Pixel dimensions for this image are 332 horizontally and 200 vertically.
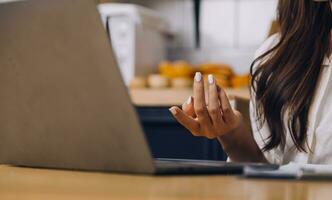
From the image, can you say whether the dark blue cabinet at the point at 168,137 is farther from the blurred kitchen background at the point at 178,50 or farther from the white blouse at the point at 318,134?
the white blouse at the point at 318,134

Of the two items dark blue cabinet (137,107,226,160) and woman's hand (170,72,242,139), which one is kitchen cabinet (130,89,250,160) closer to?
dark blue cabinet (137,107,226,160)

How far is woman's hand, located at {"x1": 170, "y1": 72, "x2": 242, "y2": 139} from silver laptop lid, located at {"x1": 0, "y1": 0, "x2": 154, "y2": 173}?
0.24 metres

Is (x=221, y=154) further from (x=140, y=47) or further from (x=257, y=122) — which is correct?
(x=257, y=122)

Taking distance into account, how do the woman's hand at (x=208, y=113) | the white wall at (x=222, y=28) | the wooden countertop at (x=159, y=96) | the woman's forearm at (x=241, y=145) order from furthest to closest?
the white wall at (x=222, y=28) → the wooden countertop at (x=159, y=96) → the woman's forearm at (x=241, y=145) → the woman's hand at (x=208, y=113)

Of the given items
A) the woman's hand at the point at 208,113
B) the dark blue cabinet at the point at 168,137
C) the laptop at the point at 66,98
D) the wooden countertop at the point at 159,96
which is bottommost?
the dark blue cabinet at the point at 168,137

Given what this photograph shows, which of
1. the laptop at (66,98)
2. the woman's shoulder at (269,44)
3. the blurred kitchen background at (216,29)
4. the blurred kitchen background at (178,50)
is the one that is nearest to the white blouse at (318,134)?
the woman's shoulder at (269,44)

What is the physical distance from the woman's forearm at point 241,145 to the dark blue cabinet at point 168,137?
3.63 feet

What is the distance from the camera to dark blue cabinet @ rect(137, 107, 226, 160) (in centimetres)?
230

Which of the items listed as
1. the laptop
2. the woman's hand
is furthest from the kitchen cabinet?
the laptop

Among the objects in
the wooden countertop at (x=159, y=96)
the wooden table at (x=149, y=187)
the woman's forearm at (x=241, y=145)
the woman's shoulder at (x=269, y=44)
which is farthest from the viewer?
the wooden countertop at (x=159, y=96)

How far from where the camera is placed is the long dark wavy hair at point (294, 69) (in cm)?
118

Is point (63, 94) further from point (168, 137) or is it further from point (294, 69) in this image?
point (168, 137)

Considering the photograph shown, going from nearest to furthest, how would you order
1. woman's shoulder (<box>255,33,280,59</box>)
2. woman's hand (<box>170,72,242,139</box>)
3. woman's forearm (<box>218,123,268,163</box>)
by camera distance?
woman's hand (<box>170,72,242,139</box>)
woman's forearm (<box>218,123,268,163</box>)
woman's shoulder (<box>255,33,280,59</box>)

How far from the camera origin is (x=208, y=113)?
0.96 meters
